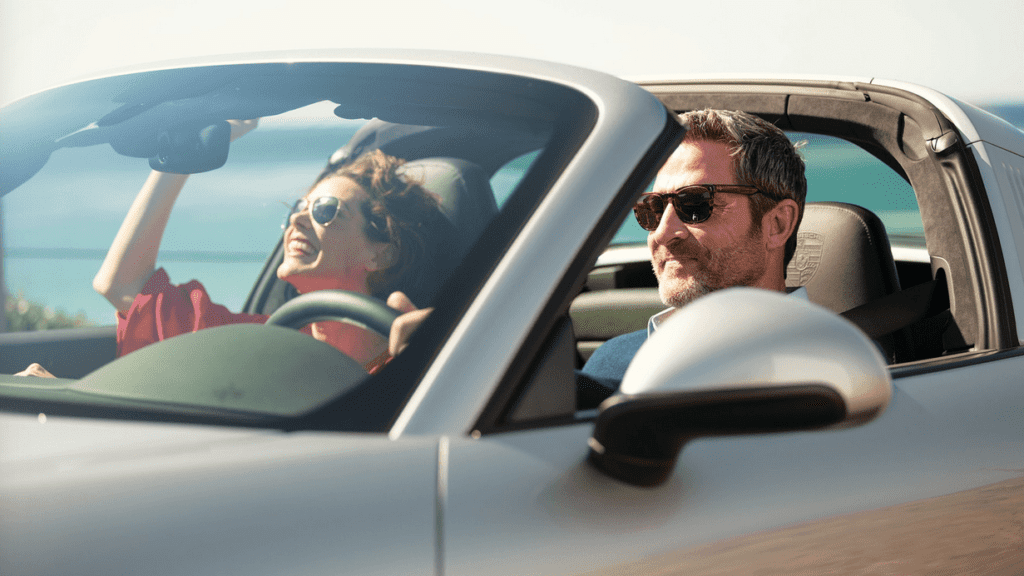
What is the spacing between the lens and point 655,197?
2076 millimetres

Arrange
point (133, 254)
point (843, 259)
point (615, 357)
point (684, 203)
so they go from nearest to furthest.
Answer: point (133, 254) → point (615, 357) → point (684, 203) → point (843, 259)

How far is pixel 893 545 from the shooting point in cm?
127

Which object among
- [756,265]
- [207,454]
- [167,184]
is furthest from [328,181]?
[756,265]

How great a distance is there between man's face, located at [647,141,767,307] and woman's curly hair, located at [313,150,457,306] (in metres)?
0.91

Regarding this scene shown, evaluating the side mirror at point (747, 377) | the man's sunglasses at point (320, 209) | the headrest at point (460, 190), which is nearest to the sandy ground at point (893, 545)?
the side mirror at point (747, 377)

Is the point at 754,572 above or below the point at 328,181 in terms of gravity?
below

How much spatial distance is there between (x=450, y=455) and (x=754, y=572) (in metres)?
0.43

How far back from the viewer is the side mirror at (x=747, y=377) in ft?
3.14

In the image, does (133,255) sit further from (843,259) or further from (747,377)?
(843,259)

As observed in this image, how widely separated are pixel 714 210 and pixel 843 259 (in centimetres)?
50

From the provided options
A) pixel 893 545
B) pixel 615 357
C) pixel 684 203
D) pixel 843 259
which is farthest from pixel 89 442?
pixel 843 259

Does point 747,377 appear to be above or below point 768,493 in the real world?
above

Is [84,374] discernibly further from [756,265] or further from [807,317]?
[756,265]

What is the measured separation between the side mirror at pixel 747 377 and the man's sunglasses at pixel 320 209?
606 millimetres
